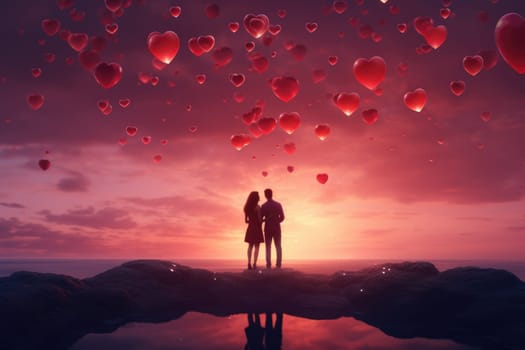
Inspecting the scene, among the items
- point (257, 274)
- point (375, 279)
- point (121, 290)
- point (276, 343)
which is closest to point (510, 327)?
point (375, 279)

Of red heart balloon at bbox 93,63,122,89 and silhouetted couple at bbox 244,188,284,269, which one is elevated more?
red heart balloon at bbox 93,63,122,89

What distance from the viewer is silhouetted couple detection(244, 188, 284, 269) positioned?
16.8m

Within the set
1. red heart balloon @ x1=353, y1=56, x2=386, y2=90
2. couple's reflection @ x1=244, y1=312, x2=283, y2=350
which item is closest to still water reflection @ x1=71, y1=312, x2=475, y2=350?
couple's reflection @ x1=244, y1=312, x2=283, y2=350

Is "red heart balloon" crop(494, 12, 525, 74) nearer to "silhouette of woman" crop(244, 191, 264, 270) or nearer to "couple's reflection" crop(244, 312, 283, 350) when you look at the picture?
"couple's reflection" crop(244, 312, 283, 350)

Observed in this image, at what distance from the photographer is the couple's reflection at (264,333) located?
9.99 metres

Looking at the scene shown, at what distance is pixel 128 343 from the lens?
405 inches

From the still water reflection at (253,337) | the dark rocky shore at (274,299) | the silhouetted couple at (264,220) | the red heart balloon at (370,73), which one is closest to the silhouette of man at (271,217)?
the silhouetted couple at (264,220)

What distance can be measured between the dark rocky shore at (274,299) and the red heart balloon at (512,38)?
21.1 ft

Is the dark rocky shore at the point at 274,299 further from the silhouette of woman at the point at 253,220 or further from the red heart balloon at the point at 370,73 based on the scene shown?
the red heart balloon at the point at 370,73

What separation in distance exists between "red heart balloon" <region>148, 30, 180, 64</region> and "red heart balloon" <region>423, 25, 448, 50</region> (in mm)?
8081

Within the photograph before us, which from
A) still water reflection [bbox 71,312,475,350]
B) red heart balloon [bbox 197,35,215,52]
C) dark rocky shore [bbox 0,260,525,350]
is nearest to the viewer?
still water reflection [bbox 71,312,475,350]

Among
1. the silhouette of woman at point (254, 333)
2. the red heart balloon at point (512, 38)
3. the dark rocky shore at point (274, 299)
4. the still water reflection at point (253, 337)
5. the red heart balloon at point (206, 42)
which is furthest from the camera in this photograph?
the red heart balloon at point (206, 42)

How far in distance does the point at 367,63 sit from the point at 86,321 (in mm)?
11375

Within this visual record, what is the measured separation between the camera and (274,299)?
1594 centimetres
